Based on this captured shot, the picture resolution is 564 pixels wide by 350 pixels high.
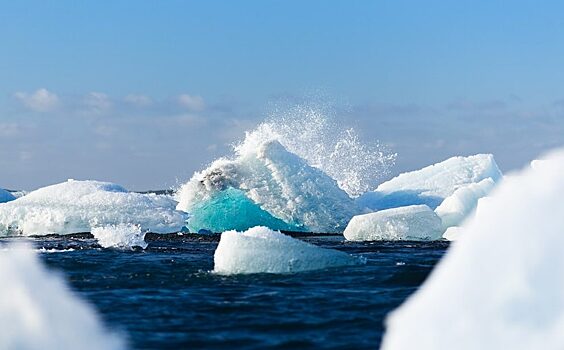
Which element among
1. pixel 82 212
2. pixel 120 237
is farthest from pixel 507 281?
pixel 82 212

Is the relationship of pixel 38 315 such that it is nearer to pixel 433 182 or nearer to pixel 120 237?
pixel 120 237

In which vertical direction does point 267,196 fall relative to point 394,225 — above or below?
above

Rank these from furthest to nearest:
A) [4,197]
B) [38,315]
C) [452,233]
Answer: [4,197] < [452,233] < [38,315]

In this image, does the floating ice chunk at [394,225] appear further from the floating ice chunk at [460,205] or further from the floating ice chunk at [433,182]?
the floating ice chunk at [433,182]

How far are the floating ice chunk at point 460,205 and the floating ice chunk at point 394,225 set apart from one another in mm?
1910

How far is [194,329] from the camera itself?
35.2 feet

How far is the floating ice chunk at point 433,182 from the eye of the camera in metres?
33.9

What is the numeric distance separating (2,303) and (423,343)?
438 centimetres

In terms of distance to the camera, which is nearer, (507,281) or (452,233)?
(507,281)

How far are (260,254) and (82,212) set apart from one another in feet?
43.9

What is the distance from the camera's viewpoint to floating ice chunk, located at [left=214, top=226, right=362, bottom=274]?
16.1 m

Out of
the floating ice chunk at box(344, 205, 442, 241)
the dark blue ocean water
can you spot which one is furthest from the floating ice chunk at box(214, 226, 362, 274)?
the floating ice chunk at box(344, 205, 442, 241)

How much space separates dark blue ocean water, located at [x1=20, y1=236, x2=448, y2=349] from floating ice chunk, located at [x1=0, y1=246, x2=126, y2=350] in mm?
532

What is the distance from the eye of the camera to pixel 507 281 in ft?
24.4
